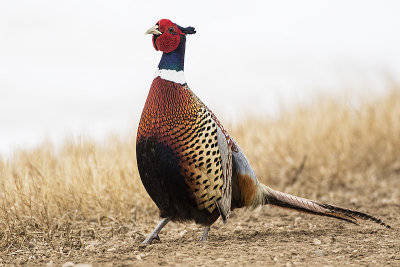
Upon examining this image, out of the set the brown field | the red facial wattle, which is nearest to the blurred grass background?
the brown field

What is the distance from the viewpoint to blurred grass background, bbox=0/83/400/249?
4.45 meters

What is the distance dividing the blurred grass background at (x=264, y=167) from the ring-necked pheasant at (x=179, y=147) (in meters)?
1.08

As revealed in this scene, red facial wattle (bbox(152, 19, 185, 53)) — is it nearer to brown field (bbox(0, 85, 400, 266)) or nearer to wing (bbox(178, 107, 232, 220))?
wing (bbox(178, 107, 232, 220))

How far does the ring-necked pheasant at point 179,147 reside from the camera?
3434 mm

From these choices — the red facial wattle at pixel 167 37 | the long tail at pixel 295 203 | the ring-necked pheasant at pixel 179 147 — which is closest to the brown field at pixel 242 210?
the long tail at pixel 295 203

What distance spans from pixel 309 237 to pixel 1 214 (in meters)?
2.23

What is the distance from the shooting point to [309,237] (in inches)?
157

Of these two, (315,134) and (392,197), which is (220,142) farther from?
(315,134)

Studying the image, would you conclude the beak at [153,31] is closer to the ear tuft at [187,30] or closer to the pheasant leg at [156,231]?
the ear tuft at [187,30]

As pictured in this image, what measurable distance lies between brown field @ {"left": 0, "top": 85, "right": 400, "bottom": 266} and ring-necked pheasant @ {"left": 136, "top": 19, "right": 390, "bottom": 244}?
0.31 meters

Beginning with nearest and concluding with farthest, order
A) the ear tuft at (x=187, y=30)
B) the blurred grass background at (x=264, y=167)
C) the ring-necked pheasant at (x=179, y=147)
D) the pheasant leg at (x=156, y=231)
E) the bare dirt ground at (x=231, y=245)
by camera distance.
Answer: the bare dirt ground at (x=231, y=245) < the ring-necked pheasant at (x=179, y=147) < the ear tuft at (x=187, y=30) < the pheasant leg at (x=156, y=231) < the blurred grass background at (x=264, y=167)

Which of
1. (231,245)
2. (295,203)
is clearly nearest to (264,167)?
(295,203)

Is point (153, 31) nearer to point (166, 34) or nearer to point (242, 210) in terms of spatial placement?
point (166, 34)

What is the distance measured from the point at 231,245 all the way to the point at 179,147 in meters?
→ 0.77
